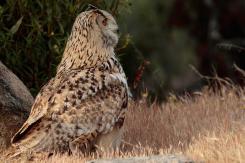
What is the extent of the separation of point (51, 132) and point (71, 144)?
0.23 m

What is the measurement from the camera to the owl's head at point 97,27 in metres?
9.34

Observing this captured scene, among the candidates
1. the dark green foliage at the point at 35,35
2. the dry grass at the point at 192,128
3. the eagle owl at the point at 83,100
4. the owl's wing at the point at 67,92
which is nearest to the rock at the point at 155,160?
the dry grass at the point at 192,128

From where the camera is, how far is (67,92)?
8.91m

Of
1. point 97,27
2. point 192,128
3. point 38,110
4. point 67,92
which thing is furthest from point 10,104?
point 192,128

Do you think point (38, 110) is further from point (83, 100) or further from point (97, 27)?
point (97, 27)

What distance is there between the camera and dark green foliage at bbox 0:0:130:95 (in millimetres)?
10391

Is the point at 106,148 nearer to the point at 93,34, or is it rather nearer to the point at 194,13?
the point at 93,34

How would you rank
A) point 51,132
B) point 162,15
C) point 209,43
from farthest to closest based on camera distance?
point 162,15
point 209,43
point 51,132

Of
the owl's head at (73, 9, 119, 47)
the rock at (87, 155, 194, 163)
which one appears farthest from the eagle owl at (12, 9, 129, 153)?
the rock at (87, 155, 194, 163)

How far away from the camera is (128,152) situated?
905 cm

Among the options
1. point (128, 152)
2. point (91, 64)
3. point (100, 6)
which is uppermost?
point (100, 6)

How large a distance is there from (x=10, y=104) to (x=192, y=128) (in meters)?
2.10

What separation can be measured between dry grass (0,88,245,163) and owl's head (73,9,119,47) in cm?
116

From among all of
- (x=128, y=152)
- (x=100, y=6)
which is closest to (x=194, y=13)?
(x=100, y=6)
